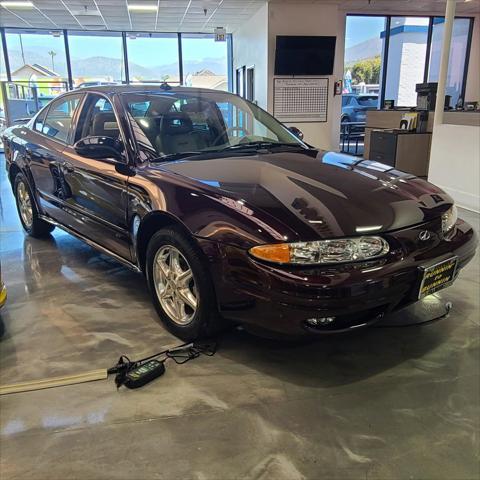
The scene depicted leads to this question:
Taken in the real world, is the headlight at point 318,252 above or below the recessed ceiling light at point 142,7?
below

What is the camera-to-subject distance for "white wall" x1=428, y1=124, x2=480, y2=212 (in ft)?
16.3

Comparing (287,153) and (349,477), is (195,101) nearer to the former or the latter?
(287,153)

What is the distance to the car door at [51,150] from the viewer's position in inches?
119

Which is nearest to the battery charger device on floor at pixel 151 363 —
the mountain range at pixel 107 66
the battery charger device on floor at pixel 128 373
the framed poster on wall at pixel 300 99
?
the battery charger device on floor at pixel 128 373

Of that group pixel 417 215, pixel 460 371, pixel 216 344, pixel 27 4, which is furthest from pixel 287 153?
pixel 27 4

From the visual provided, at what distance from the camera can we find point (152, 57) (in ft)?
41.5

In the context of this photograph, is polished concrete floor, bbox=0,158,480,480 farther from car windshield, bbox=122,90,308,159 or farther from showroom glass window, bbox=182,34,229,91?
showroom glass window, bbox=182,34,229,91

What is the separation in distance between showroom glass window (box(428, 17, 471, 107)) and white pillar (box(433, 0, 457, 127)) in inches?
243

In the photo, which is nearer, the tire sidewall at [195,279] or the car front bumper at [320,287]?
the car front bumper at [320,287]

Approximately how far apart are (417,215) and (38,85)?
38.9 feet

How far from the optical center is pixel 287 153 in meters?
2.56

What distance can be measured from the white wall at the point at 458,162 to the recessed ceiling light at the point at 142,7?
6.11 meters

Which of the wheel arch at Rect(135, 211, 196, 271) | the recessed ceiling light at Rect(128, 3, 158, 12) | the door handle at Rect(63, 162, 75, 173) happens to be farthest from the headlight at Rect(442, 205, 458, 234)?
the recessed ceiling light at Rect(128, 3, 158, 12)

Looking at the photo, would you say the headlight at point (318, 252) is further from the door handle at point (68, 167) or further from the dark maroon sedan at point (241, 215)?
the door handle at point (68, 167)
